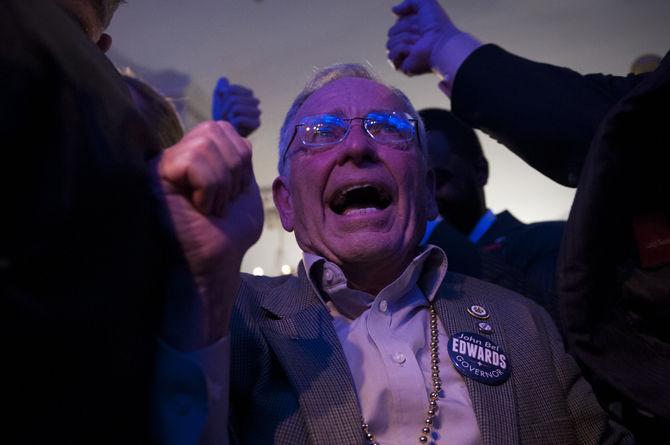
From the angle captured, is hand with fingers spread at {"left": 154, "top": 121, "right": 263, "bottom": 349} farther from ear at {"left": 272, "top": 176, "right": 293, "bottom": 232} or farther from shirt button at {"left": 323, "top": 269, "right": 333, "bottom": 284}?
ear at {"left": 272, "top": 176, "right": 293, "bottom": 232}

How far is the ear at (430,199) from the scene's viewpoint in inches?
69.9

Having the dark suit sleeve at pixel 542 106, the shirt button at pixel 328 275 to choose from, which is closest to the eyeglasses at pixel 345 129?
the dark suit sleeve at pixel 542 106

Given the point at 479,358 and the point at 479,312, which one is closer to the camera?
the point at 479,358

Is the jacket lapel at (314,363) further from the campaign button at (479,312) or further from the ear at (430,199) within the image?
the ear at (430,199)

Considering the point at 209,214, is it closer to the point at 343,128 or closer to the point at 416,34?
the point at 343,128

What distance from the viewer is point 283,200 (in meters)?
1.78

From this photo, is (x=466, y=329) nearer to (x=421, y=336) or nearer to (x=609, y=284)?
(x=421, y=336)

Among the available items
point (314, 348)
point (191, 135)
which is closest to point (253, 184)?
point (191, 135)

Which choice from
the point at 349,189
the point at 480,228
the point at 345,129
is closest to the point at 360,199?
the point at 349,189

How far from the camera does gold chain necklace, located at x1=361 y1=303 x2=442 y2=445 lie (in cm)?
112

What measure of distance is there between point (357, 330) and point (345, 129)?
2.14 ft

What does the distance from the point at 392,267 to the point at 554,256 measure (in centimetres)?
90

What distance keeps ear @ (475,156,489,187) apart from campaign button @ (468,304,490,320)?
1771mm

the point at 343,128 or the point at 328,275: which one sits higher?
the point at 343,128
